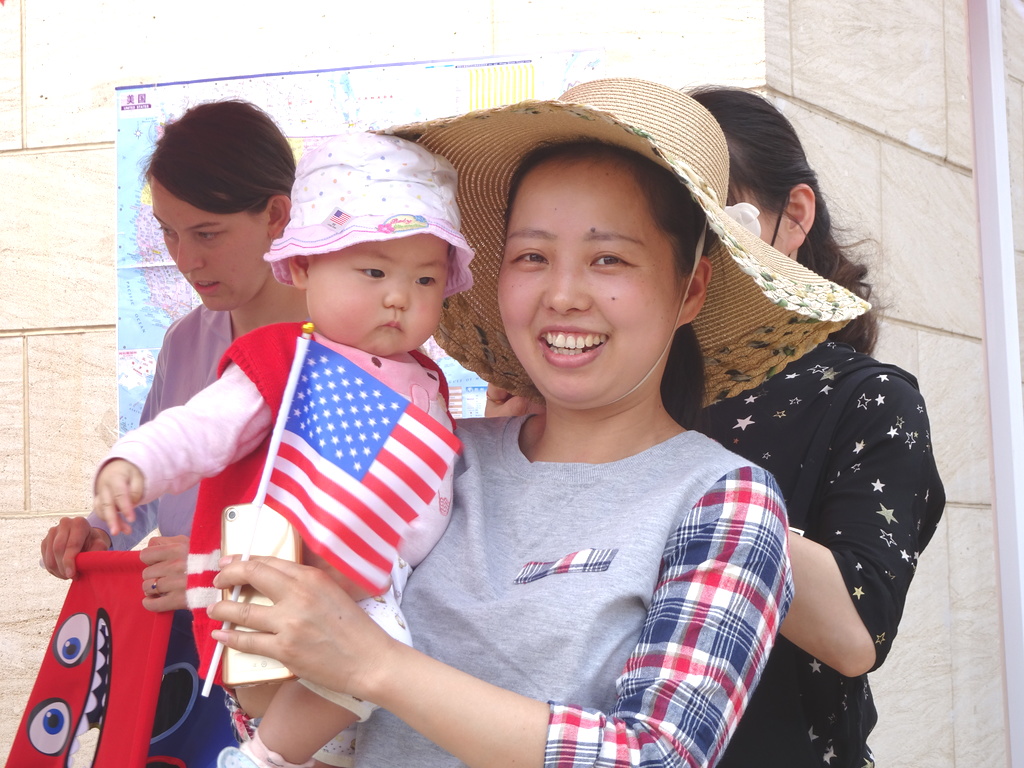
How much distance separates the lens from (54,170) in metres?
4.72

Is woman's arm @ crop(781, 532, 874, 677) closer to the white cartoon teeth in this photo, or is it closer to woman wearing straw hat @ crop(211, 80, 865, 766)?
woman wearing straw hat @ crop(211, 80, 865, 766)

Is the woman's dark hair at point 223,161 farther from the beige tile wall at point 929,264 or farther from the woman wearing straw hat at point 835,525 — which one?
the beige tile wall at point 929,264

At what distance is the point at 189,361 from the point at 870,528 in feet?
5.70

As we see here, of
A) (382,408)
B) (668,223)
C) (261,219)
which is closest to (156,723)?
(382,408)

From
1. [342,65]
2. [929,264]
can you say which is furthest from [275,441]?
[929,264]

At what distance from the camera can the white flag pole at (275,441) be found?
1.61 m

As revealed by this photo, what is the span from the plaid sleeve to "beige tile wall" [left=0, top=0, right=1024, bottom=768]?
9.46ft

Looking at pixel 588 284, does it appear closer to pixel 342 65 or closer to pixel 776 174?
pixel 776 174

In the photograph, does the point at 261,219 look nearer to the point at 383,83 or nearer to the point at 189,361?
the point at 189,361

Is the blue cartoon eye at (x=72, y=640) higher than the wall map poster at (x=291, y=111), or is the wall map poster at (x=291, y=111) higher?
the wall map poster at (x=291, y=111)

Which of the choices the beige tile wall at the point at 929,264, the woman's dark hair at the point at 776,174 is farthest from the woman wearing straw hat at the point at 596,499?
the beige tile wall at the point at 929,264

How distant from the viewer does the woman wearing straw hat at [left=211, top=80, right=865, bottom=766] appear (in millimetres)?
1515

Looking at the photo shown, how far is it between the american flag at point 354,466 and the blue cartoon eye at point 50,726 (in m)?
0.96

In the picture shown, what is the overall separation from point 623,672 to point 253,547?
543 millimetres
